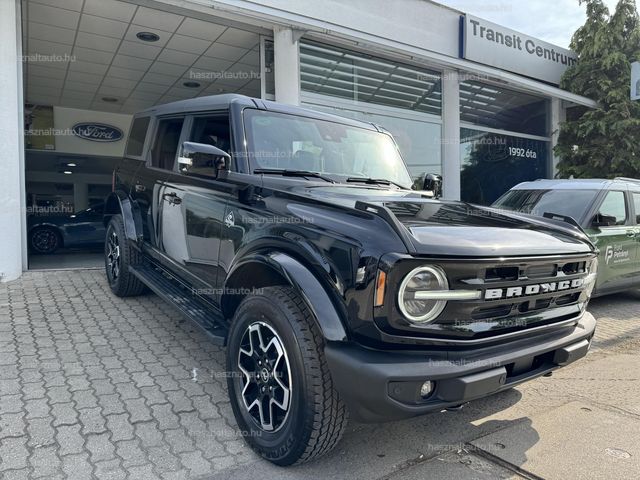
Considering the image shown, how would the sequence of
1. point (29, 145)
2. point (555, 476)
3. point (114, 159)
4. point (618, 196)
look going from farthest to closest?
1. point (114, 159)
2. point (29, 145)
3. point (618, 196)
4. point (555, 476)

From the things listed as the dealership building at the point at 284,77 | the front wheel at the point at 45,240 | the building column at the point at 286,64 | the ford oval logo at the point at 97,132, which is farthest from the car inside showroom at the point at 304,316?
the ford oval logo at the point at 97,132

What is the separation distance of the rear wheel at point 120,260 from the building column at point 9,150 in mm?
1735

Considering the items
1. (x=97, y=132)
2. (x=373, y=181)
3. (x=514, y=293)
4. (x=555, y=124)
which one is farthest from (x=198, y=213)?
(x=97, y=132)

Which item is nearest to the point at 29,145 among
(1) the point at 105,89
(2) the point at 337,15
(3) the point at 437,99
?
(1) the point at 105,89

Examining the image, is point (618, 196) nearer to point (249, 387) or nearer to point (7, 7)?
point (249, 387)

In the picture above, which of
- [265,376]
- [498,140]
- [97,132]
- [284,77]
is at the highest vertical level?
[97,132]

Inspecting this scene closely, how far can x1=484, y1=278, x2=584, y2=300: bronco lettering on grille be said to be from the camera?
2.06m

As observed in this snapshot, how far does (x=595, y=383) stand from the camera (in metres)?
3.53

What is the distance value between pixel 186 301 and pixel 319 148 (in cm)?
153

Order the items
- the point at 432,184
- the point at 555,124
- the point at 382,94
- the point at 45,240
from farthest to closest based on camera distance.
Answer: the point at 555,124, the point at 45,240, the point at 382,94, the point at 432,184

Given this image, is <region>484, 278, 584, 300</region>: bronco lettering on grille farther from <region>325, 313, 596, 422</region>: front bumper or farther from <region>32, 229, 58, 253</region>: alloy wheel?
<region>32, 229, 58, 253</region>: alloy wheel

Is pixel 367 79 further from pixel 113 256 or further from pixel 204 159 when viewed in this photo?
pixel 204 159

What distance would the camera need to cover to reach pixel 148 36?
28.0 ft

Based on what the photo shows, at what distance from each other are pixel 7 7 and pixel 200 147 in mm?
→ 5517
